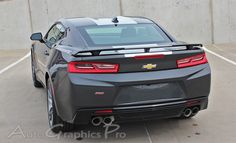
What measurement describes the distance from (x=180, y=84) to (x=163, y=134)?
2.65 ft

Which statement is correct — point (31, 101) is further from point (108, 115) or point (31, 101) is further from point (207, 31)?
point (207, 31)

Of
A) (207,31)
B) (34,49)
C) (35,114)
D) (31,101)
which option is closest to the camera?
(35,114)

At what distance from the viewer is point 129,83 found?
13.7 ft

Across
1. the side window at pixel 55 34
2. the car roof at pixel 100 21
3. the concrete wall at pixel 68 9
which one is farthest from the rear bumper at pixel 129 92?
the concrete wall at pixel 68 9

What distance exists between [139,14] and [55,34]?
9059 millimetres

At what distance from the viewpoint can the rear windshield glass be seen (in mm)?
5031

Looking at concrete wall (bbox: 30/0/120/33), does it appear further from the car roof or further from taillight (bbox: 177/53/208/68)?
taillight (bbox: 177/53/208/68)

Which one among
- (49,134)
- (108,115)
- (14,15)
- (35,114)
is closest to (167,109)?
(108,115)

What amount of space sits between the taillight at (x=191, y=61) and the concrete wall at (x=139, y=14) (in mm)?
10239

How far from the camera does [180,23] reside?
14781 mm

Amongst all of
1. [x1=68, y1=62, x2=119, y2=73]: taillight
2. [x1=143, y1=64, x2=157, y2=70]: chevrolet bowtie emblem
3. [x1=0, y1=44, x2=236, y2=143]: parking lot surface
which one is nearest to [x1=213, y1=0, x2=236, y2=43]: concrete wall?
[x1=0, y1=44, x2=236, y2=143]: parking lot surface

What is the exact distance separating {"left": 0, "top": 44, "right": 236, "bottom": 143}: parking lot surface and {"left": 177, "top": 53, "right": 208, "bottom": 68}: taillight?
908 mm

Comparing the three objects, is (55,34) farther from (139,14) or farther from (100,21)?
(139,14)

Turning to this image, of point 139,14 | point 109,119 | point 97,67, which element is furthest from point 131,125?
point 139,14
